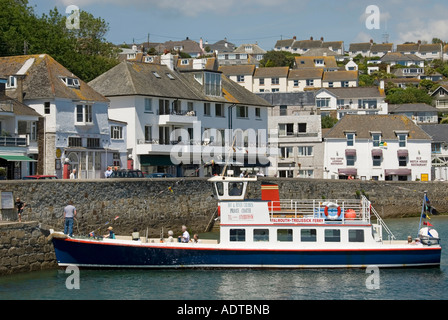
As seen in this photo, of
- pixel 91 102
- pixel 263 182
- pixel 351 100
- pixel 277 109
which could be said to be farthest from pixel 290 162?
pixel 351 100

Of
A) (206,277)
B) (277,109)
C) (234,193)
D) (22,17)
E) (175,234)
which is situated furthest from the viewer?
(277,109)

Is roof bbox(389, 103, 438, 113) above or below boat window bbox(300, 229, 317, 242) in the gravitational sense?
above

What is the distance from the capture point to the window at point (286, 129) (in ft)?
270

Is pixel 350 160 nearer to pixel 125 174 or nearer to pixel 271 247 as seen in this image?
pixel 125 174

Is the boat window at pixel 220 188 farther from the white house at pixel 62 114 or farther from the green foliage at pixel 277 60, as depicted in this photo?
the green foliage at pixel 277 60

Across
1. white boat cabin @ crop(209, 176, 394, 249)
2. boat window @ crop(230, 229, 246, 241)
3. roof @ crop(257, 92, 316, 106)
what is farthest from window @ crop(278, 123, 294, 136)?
boat window @ crop(230, 229, 246, 241)

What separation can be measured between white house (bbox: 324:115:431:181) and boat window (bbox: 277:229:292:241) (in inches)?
1522

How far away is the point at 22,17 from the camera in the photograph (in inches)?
3056

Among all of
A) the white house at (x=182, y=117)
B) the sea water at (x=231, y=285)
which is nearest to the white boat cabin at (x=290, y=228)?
the sea water at (x=231, y=285)

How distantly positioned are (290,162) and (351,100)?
40162mm

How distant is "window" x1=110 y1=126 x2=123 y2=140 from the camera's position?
6162 cm

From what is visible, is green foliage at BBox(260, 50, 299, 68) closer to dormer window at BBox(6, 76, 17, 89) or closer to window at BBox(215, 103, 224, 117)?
window at BBox(215, 103, 224, 117)

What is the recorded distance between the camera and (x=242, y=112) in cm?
7469

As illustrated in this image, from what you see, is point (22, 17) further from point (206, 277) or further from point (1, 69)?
point (206, 277)
